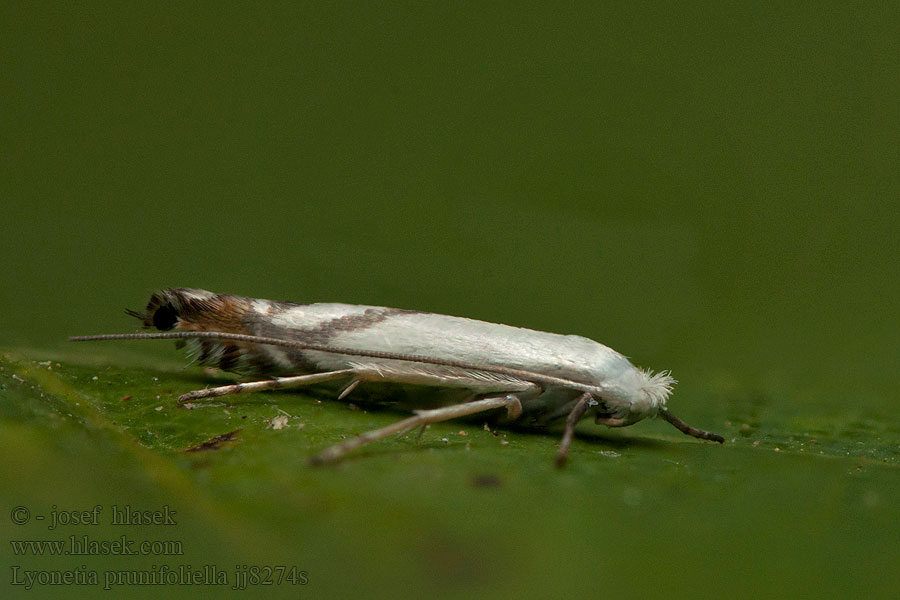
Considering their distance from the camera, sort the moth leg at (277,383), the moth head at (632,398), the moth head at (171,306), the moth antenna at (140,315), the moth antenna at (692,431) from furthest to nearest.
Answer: the moth antenna at (140,315), the moth head at (171,306), the moth antenna at (692,431), the moth head at (632,398), the moth leg at (277,383)

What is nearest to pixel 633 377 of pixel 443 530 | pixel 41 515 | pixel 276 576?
pixel 443 530

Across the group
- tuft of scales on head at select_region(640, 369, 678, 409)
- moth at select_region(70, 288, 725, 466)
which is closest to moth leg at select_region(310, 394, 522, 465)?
moth at select_region(70, 288, 725, 466)

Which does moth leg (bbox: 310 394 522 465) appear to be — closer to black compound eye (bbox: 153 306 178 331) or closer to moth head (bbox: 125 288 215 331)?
moth head (bbox: 125 288 215 331)

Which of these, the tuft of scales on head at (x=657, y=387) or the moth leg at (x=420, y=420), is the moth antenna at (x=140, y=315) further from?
the tuft of scales on head at (x=657, y=387)

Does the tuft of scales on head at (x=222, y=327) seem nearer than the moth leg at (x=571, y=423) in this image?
No

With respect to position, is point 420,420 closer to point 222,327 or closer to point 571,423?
point 571,423

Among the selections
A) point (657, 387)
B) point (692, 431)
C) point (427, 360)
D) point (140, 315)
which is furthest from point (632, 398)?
point (140, 315)

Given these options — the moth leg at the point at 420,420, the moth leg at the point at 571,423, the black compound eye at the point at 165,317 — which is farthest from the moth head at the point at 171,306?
the moth leg at the point at 571,423
